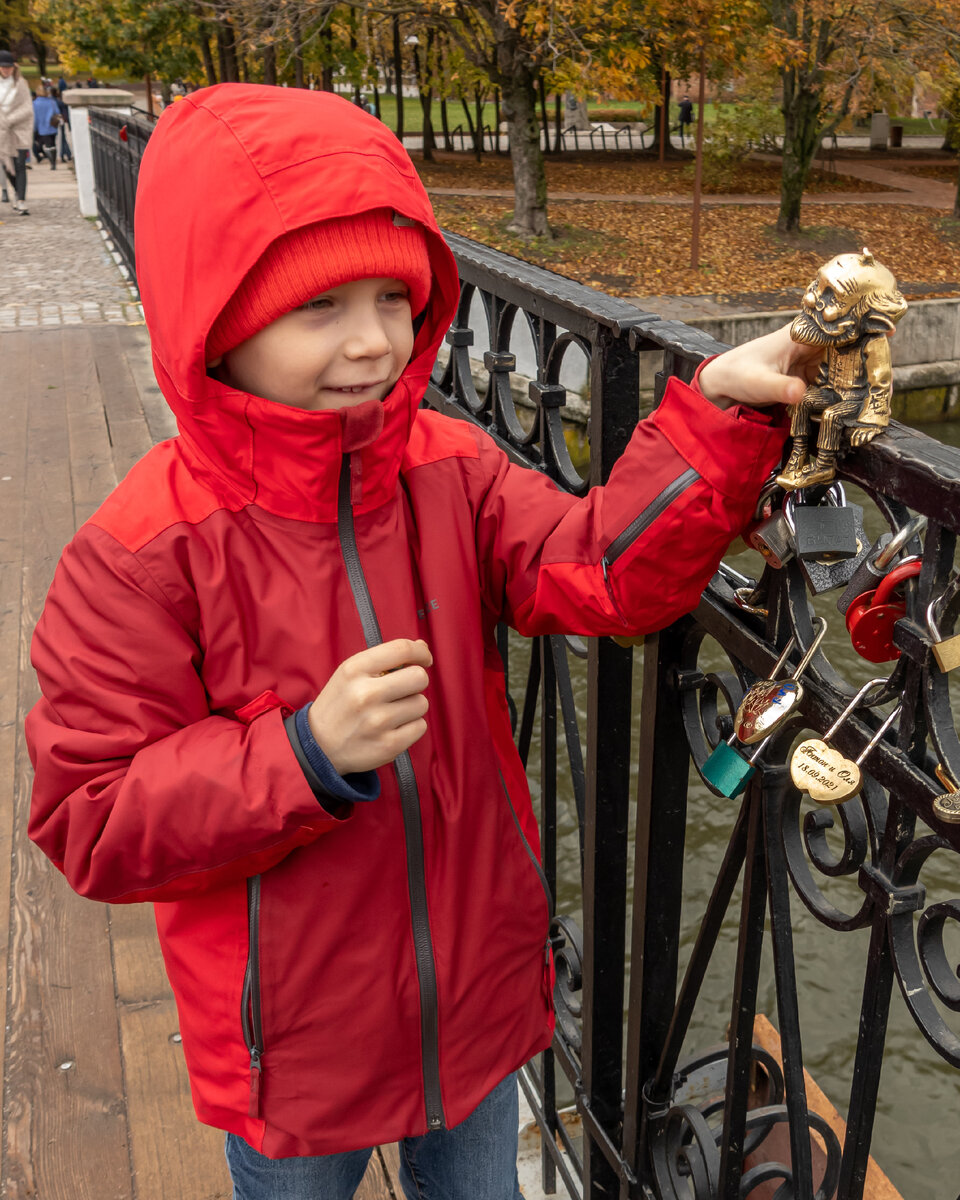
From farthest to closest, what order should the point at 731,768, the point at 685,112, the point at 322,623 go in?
1. the point at 685,112
2. the point at 322,623
3. the point at 731,768

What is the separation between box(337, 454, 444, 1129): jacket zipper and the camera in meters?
1.26

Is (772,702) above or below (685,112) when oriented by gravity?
below

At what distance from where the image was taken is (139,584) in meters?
1.18

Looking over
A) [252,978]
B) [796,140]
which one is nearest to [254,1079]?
[252,978]

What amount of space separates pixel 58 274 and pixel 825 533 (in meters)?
10.2

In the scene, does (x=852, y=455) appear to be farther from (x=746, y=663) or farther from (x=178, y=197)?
(x=178, y=197)

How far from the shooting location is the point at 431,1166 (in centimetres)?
158

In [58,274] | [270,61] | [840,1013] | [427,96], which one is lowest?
[840,1013]

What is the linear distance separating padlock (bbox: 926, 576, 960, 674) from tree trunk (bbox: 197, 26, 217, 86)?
1980 cm

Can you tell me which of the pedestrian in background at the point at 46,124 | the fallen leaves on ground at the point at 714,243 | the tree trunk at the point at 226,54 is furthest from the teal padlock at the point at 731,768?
the pedestrian in background at the point at 46,124

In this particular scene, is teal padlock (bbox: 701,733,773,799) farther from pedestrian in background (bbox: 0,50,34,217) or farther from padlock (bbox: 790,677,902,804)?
pedestrian in background (bbox: 0,50,34,217)

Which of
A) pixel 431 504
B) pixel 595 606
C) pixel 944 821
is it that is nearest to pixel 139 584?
pixel 431 504

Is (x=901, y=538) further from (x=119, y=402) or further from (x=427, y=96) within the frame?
(x=427, y=96)

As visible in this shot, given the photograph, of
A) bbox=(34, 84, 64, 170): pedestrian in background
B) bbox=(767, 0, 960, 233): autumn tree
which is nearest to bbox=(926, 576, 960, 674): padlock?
bbox=(767, 0, 960, 233): autumn tree
